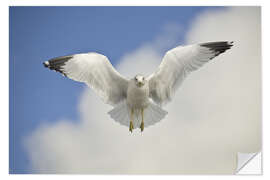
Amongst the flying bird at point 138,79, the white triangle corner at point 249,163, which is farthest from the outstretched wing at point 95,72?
the white triangle corner at point 249,163

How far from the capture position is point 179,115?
12.2 feet

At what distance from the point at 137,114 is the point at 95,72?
1.60ft

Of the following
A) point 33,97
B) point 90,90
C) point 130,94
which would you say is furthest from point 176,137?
point 33,97

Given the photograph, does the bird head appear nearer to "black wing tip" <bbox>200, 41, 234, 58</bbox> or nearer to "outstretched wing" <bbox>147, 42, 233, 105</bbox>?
"outstretched wing" <bbox>147, 42, 233, 105</bbox>

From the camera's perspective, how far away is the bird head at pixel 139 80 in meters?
3.49

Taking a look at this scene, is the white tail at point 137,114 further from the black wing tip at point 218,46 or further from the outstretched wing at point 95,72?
the black wing tip at point 218,46

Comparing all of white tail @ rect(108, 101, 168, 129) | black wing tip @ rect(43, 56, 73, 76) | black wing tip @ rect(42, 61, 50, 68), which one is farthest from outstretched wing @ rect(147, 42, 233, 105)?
black wing tip @ rect(42, 61, 50, 68)

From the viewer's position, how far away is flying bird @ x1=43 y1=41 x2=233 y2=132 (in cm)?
348

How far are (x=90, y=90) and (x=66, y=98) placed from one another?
0.21 m

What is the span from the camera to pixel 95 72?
354 cm

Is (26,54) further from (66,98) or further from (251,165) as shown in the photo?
(251,165)

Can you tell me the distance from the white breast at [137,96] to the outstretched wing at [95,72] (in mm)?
90

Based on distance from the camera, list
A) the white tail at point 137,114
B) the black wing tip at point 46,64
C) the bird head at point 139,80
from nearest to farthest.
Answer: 1. the black wing tip at point 46,64
2. the bird head at point 139,80
3. the white tail at point 137,114

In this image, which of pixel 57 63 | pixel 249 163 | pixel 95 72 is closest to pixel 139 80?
pixel 95 72
